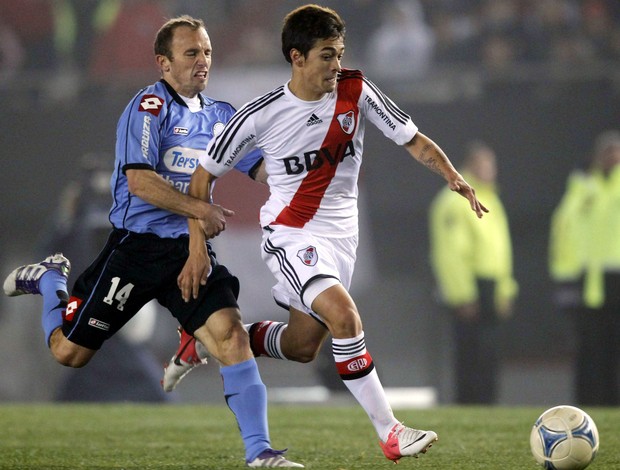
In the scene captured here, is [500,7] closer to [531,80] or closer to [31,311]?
[531,80]

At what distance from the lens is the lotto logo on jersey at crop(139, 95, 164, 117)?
5.60 metres

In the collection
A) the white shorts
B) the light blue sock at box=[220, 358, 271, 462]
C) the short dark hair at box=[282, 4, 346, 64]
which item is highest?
the short dark hair at box=[282, 4, 346, 64]

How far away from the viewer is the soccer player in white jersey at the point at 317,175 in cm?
536

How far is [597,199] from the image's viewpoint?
35.5ft

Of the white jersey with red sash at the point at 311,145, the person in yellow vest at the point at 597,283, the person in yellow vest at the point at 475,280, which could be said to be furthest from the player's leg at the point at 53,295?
the person in yellow vest at the point at 597,283

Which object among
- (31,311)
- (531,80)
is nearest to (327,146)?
(31,311)

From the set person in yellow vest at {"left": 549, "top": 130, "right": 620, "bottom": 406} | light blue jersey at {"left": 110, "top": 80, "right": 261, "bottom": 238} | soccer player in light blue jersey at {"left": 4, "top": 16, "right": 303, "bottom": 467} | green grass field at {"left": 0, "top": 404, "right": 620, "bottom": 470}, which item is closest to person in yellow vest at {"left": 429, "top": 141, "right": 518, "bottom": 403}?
person in yellow vest at {"left": 549, "top": 130, "right": 620, "bottom": 406}

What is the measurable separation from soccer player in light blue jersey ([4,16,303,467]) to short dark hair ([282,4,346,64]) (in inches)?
18.7

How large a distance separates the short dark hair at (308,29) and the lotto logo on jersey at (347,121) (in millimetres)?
355

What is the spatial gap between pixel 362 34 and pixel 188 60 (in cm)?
932

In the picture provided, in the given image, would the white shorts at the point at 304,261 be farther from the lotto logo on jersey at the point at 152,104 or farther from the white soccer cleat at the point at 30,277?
the white soccer cleat at the point at 30,277

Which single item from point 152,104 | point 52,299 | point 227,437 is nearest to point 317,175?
point 152,104

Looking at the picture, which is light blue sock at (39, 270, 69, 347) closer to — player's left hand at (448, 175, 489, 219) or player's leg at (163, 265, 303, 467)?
player's leg at (163, 265, 303, 467)

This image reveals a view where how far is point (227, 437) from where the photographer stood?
24.3ft
